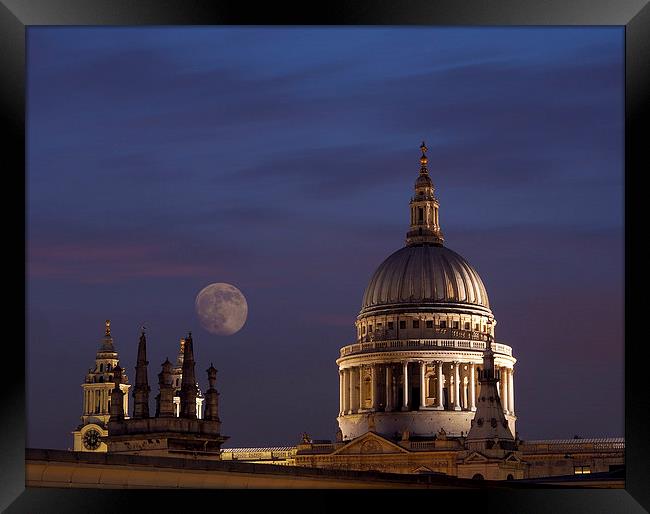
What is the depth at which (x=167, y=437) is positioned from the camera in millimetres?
52938

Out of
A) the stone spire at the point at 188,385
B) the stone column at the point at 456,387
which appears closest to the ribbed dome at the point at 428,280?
the stone column at the point at 456,387

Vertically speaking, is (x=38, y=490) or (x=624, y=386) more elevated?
(x=624, y=386)

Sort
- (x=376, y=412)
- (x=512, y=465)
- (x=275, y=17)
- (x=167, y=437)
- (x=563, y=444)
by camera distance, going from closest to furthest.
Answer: (x=275, y=17) → (x=167, y=437) → (x=512, y=465) → (x=563, y=444) → (x=376, y=412)

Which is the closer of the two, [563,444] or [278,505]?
[278,505]

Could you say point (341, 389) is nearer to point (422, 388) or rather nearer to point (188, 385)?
point (422, 388)

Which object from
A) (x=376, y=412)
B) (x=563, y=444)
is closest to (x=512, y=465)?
(x=563, y=444)

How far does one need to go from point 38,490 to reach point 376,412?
100388 mm

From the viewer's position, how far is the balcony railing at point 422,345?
4604 inches

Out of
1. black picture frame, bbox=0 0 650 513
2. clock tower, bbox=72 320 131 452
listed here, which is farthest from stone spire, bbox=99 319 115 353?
black picture frame, bbox=0 0 650 513

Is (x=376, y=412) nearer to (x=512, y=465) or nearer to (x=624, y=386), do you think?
(x=512, y=465)

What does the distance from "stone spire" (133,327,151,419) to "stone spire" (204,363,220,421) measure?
2.13 meters

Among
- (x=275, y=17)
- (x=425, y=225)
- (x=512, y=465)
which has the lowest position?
(x=512, y=465)

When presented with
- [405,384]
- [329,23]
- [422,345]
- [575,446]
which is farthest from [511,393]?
[329,23]

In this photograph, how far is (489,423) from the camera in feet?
317
